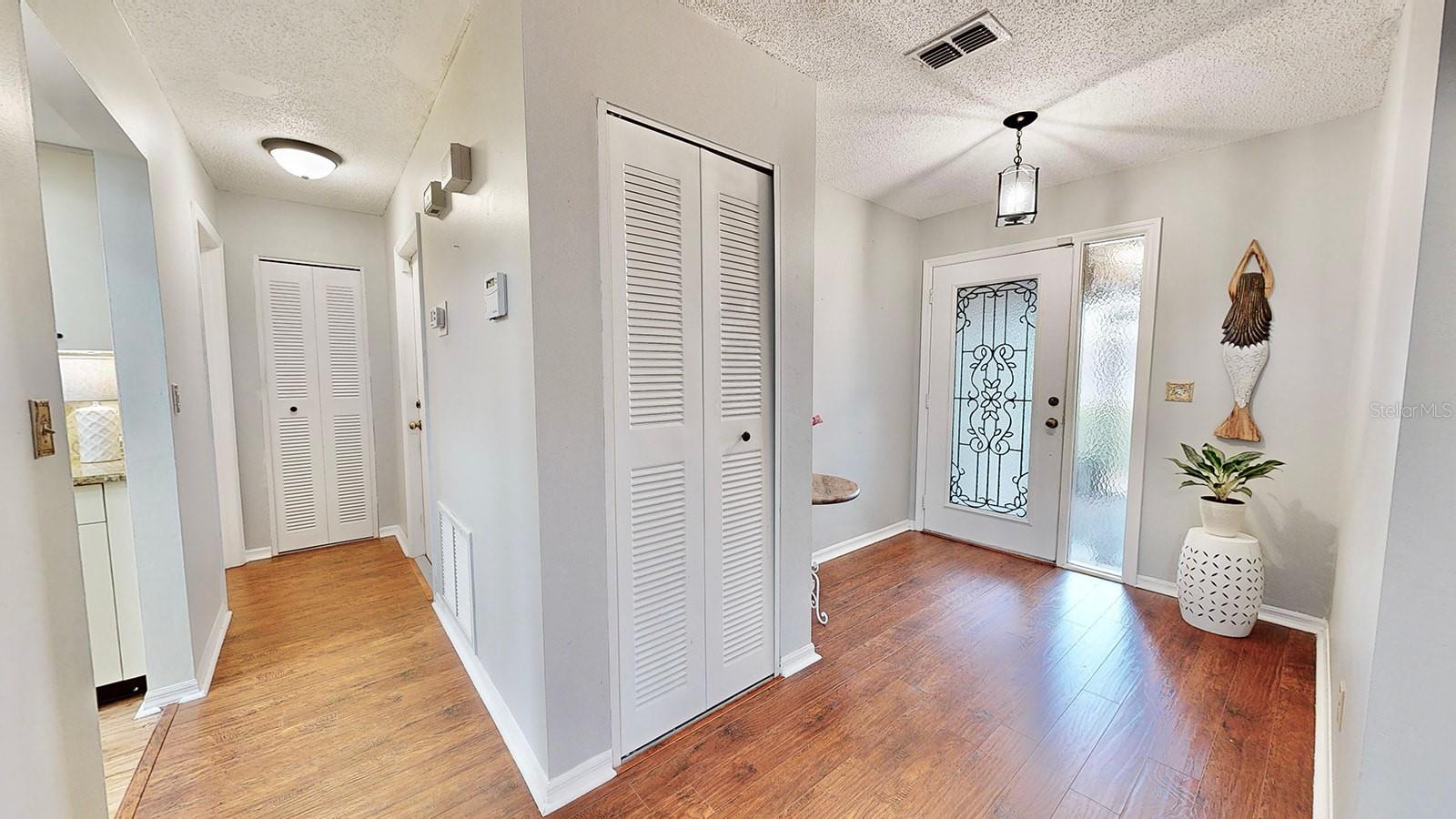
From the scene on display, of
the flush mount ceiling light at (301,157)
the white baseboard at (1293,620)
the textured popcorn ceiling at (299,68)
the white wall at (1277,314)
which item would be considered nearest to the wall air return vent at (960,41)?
the white wall at (1277,314)

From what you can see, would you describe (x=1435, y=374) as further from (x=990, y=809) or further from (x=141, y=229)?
(x=141, y=229)

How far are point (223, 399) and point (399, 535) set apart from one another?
135 centimetres

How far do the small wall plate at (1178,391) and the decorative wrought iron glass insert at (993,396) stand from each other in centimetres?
69

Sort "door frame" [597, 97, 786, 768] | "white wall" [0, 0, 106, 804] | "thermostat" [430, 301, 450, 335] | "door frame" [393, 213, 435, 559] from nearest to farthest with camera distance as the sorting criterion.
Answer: "white wall" [0, 0, 106, 804]
"door frame" [597, 97, 786, 768]
"thermostat" [430, 301, 450, 335]
"door frame" [393, 213, 435, 559]

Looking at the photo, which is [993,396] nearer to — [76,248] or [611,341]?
[611,341]

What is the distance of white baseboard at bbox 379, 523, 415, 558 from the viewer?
344 cm

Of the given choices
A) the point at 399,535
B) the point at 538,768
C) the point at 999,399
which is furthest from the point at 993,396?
the point at 399,535

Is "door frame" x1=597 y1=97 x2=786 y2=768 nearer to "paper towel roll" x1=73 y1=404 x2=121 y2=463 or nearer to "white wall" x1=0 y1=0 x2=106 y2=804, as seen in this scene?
"white wall" x1=0 y1=0 x2=106 y2=804

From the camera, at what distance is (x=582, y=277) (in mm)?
1452

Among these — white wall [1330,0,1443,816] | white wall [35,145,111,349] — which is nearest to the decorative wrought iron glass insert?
white wall [1330,0,1443,816]

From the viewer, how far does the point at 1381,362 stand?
4.40 ft

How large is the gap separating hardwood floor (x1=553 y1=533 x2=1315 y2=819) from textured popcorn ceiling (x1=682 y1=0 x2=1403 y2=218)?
7.87ft

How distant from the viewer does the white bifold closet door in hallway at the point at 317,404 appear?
337 cm

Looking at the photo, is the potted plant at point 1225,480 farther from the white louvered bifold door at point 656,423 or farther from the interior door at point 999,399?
the white louvered bifold door at point 656,423
